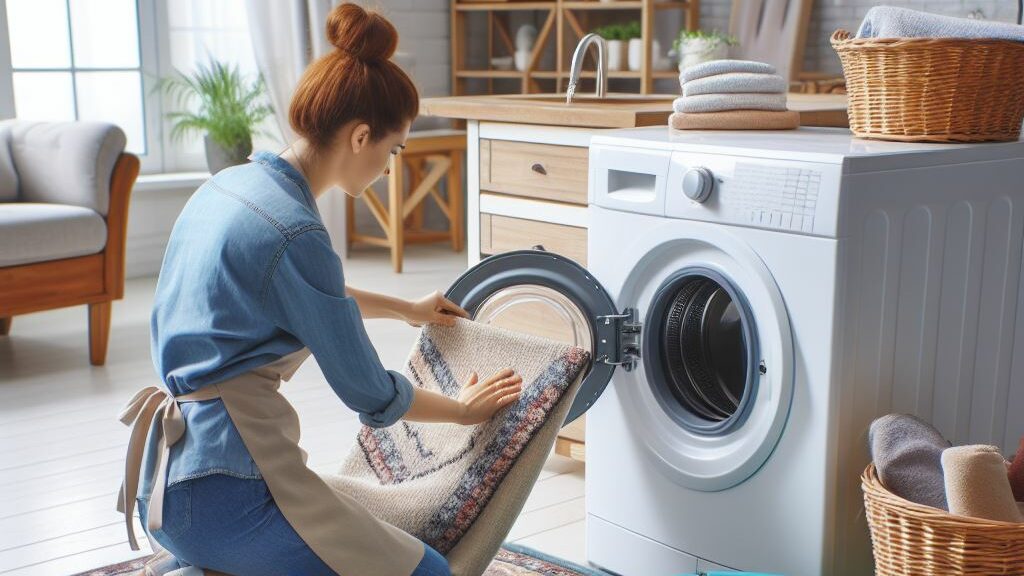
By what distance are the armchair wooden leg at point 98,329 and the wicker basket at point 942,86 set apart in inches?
101

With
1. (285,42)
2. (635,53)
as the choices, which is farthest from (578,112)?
(285,42)

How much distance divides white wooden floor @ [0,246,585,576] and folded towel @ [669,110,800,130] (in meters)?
0.86

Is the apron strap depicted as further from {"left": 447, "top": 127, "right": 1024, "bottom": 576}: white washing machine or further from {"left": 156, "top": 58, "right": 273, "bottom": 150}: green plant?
{"left": 156, "top": 58, "right": 273, "bottom": 150}: green plant

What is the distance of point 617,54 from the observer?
536cm

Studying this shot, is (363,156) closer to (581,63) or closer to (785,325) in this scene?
(785,325)

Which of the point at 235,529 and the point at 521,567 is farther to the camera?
the point at 521,567

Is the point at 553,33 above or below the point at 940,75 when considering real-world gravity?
above

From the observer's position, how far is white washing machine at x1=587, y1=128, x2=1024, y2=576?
1.70 metres

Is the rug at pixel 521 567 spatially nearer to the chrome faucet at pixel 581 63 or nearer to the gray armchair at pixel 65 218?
the chrome faucet at pixel 581 63

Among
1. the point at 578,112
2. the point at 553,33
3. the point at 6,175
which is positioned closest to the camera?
the point at 578,112

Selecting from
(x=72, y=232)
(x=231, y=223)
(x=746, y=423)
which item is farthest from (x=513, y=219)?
(x=72, y=232)

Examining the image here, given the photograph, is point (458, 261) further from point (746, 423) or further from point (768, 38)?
point (746, 423)

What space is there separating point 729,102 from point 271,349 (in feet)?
3.45

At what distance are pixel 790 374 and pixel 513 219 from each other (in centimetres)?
105
